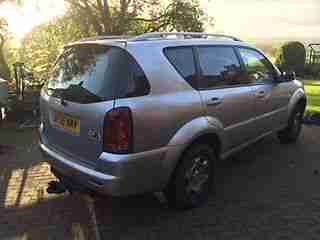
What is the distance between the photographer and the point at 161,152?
361 centimetres

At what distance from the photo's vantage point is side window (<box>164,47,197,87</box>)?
12.7ft

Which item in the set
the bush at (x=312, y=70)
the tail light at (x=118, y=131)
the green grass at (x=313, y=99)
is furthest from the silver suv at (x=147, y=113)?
the bush at (x=312, y=70)

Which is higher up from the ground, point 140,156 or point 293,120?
point 140,156

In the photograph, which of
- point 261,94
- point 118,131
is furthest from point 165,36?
point 261,94

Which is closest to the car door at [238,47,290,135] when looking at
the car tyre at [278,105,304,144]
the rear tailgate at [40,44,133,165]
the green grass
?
the car tyre at [278,105,304,144]

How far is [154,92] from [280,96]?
2.66 meters

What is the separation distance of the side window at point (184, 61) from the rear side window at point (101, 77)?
0.48m

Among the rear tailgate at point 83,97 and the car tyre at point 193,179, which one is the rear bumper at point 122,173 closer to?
the rear tailgate at point 83,97

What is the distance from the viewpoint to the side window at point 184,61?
3858 mm

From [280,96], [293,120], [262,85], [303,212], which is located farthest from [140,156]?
[293,120]

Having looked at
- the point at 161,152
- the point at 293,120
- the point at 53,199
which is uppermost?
the point at 161,152

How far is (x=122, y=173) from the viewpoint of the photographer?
11.0 feet

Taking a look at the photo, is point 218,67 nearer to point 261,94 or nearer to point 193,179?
point 261,94

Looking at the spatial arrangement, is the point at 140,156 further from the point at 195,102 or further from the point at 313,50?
the point at 313,50
